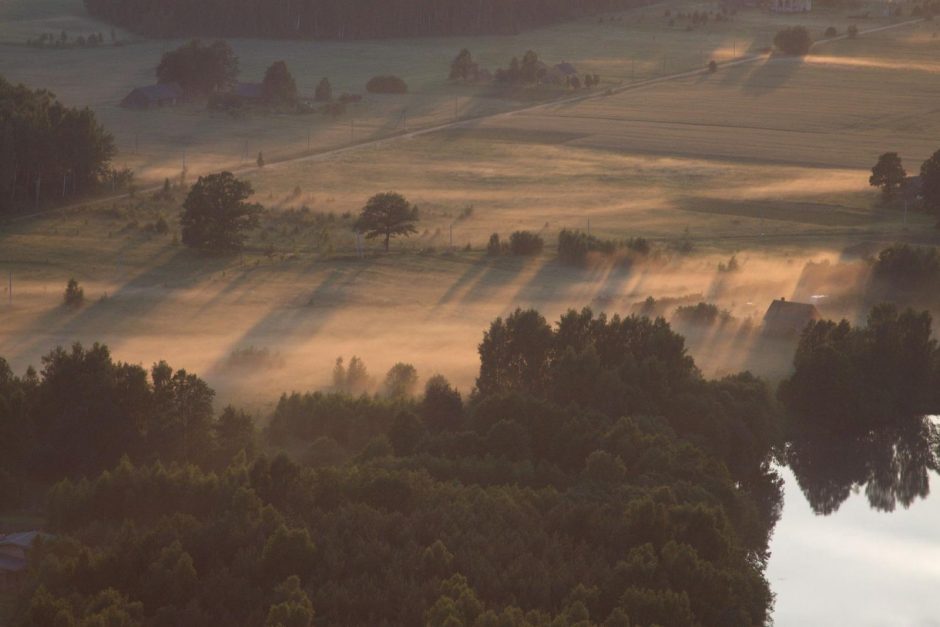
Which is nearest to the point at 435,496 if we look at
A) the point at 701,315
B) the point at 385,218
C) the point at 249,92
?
the point at 701,315

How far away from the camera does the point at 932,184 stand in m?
76.5

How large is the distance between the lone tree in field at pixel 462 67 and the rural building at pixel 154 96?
68.7 ft

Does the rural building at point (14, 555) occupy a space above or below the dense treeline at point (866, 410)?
above

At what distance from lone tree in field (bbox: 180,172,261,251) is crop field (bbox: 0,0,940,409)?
0.95 meters

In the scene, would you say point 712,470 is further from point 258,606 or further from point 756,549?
point 258,606

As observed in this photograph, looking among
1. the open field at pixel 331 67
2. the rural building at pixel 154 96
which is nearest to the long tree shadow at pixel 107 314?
the open field at pixel 331 67

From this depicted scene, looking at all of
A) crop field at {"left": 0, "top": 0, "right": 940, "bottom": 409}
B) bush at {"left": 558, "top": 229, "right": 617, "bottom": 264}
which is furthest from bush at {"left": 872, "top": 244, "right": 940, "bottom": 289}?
bush at {"left": 558, "top": 229, "right": 617, "bottom": 264}

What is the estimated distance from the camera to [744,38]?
14362 centimetres

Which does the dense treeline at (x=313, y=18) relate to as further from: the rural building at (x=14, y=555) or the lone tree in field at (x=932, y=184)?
the rural building at (x=14, y=555)

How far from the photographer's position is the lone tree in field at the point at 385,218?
68.5 m

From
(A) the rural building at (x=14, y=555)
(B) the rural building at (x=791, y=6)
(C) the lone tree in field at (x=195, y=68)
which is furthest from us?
(B) the rural building at (x=791, y=6)

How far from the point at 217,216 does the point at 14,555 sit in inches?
1330

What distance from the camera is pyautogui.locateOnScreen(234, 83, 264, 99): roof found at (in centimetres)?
10950

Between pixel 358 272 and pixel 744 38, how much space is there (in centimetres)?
8728
